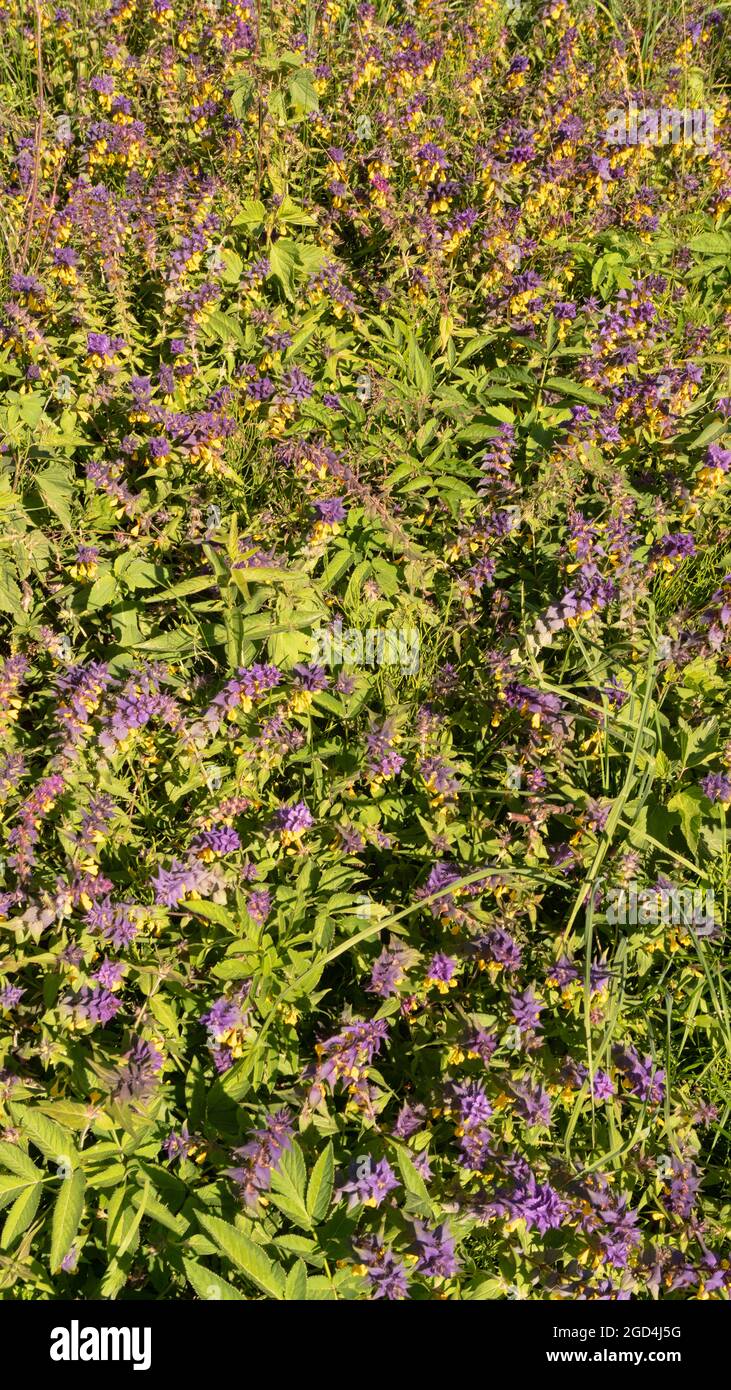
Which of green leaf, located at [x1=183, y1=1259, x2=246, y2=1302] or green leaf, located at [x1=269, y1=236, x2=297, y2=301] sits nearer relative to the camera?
green leaf, located at [x1=183, y1=1259, x2=246, y2=1302]

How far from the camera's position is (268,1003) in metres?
2.71

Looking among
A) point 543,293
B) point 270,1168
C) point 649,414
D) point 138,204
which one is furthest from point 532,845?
point 138,204

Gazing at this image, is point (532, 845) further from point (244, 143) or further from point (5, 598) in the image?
point (244, 143)

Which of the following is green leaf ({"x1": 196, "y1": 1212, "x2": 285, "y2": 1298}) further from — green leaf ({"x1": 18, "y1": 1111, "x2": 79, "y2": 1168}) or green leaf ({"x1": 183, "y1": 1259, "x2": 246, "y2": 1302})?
green leaf ({"x1": 18, "y1": 1111, "x2": 79, "y2": 1168})

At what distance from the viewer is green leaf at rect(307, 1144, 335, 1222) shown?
2.44 m

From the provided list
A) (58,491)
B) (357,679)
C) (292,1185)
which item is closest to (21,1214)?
(292,1185)

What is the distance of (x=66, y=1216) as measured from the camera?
2.37 metres

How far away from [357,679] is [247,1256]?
5.45ft

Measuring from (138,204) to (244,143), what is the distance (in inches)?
23.9

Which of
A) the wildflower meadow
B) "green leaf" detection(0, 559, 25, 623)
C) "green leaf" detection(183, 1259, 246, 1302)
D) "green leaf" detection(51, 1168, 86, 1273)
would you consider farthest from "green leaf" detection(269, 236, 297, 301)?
"green leaf" detection(183, 1259, 246, 1302)

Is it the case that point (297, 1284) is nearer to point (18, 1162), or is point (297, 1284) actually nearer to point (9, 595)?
point (18, 1162)

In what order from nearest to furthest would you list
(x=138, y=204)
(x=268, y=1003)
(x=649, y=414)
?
(x=268, y=1003) < (x=649, y=414) < (x=138, y=204)

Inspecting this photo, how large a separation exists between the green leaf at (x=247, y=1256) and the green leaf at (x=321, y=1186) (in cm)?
15

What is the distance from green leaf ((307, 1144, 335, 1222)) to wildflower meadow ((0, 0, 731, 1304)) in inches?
0.4
